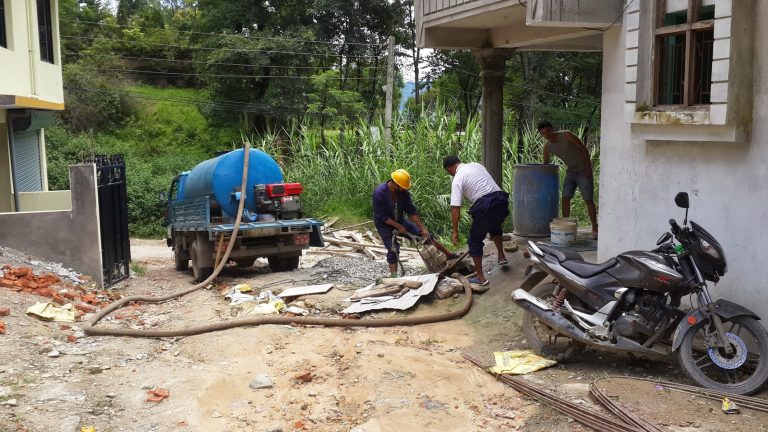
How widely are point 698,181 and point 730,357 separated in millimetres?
1730

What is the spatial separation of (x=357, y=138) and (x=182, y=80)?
26295 millimetres

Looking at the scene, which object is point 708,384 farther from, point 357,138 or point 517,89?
point 517,89

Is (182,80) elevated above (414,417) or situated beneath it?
elevated above

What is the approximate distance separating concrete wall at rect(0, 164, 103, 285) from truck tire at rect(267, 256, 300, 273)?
2925 millimetres

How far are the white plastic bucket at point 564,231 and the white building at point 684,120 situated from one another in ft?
3.75

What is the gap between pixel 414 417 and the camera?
5758mm

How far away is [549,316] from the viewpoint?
265 inches

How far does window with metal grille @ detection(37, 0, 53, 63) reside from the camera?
1717cm

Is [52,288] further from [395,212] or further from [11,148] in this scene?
[11,148]

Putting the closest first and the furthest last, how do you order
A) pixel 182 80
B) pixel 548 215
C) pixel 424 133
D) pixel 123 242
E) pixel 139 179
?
pixel 548 215 < pixel 123 242 < pixel 424 133 < pixel 139 179 < pixel 182 80

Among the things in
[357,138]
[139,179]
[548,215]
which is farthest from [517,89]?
[548,215]

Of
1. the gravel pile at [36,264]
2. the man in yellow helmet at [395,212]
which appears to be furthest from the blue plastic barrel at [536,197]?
the gravel pile at [36,264]

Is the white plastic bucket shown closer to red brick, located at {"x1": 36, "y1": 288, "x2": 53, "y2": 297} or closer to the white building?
the white building

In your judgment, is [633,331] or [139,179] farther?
[139,179]
